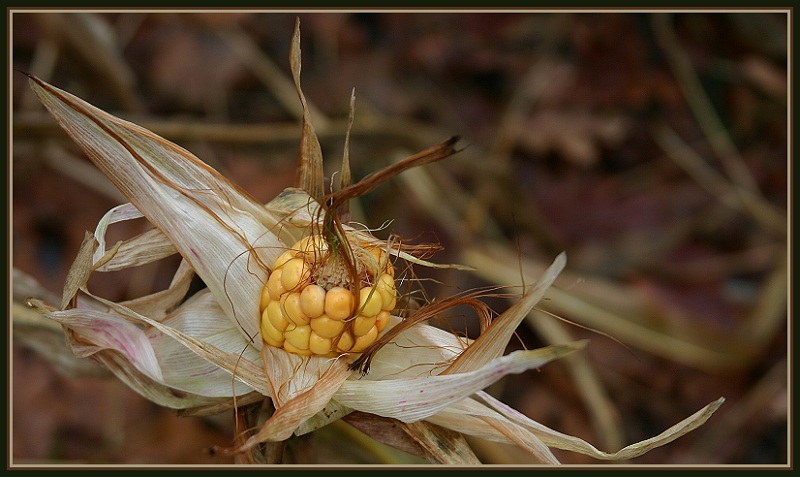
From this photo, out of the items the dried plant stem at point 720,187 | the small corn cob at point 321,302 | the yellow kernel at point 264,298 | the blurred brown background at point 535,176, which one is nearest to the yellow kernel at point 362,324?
the small corn cob at point 321,302

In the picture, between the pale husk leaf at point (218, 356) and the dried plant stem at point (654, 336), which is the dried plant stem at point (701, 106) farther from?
the pale husk leaf at point (218, 356)

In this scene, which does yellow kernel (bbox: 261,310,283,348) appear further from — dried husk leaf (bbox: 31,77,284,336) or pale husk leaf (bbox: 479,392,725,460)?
pale husk leaf (bbox: 479,392,725,460)

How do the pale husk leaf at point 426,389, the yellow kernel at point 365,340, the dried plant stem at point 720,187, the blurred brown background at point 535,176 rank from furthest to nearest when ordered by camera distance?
the dried plant stem at point 720,187, the blurred brown background at point 535,176, the yellow kernel at point 365,340, the pale husk leaf at point 426,389

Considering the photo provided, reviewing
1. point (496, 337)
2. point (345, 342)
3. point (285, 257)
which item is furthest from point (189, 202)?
point (496, 337)

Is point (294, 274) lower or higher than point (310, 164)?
lower

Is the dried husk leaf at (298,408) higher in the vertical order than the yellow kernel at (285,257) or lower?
lower

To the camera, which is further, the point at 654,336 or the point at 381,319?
the point at 654,336

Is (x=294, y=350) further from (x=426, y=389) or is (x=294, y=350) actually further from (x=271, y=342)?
(x=426, y=389)

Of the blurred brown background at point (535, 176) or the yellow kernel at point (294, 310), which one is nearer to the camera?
the yellow kernel at point (294, 310)
